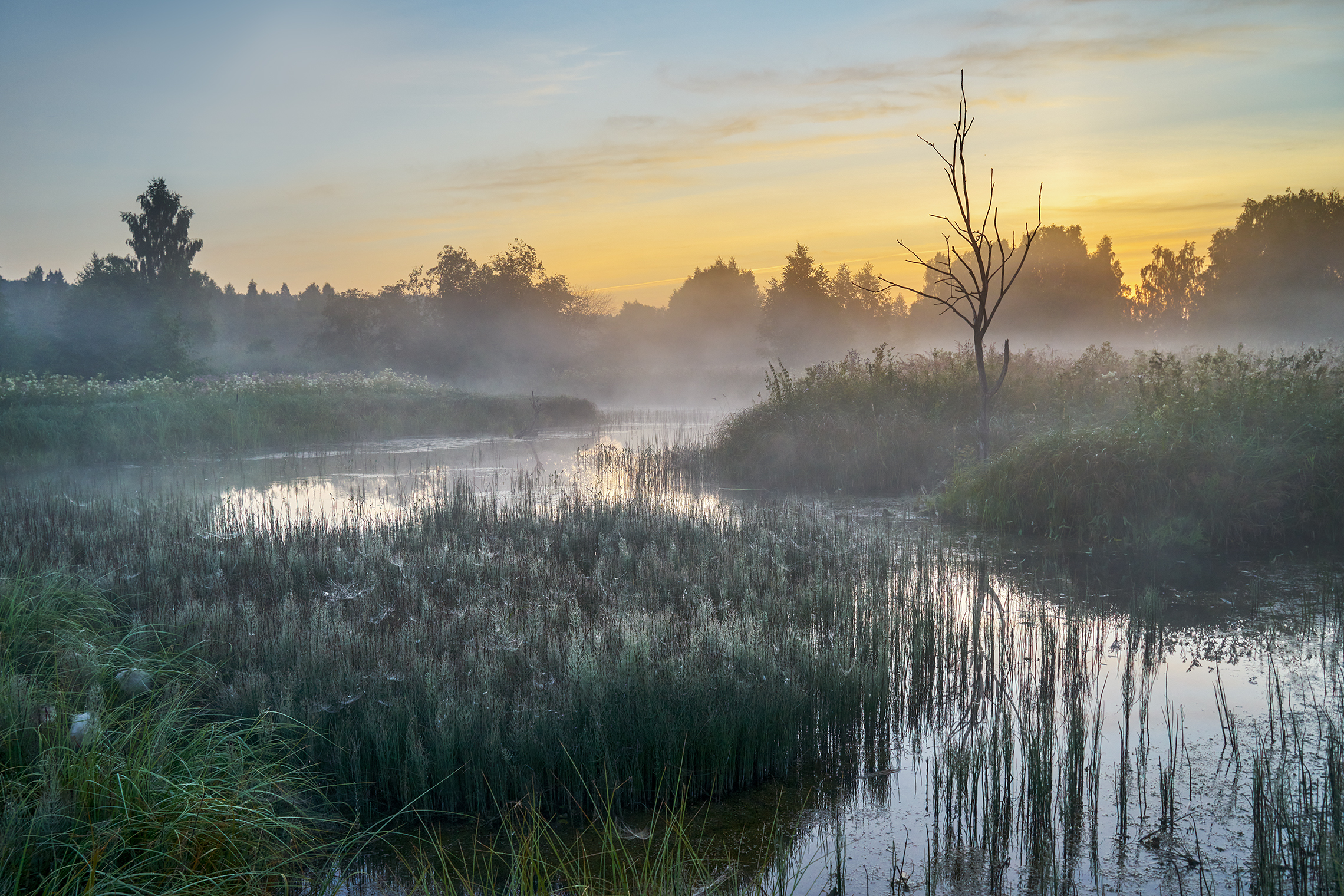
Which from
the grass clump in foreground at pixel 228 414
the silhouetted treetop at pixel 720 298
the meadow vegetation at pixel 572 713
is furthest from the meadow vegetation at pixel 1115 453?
the silhouetted treetop at pixel 720 298

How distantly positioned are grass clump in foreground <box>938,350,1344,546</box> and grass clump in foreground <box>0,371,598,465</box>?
16.1 m

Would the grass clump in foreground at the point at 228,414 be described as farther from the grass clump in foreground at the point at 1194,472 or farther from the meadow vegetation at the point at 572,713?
the grass clump in foreground at the point at 1194,472

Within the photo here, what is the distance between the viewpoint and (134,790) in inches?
113

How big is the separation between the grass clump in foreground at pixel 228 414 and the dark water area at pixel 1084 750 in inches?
645

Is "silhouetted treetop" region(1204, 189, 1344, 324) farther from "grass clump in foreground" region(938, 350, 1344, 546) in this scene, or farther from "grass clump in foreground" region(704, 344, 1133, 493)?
"grass clump in foreground" region(938, 350, 1344, 546)

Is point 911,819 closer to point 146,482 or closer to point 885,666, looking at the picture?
point 885,666

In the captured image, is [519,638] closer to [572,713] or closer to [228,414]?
[572,713]

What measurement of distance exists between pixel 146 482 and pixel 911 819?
13828 mm

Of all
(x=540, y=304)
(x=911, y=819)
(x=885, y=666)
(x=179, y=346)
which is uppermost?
(x=540, y=304)

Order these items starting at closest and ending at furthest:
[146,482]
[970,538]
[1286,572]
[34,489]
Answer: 1. [1286,572]
2. [970,538]
3. [34,489]
4. [146,482]

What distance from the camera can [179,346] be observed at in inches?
1180

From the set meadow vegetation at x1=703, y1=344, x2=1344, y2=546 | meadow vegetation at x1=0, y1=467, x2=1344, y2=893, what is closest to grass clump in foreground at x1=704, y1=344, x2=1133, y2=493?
meadow vegetation at x1=703, y1=344, x2=1344, y2=546

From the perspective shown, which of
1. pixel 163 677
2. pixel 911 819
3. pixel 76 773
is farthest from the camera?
pixel 163 677

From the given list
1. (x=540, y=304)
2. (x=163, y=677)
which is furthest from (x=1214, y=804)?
(x=540, y=304)
